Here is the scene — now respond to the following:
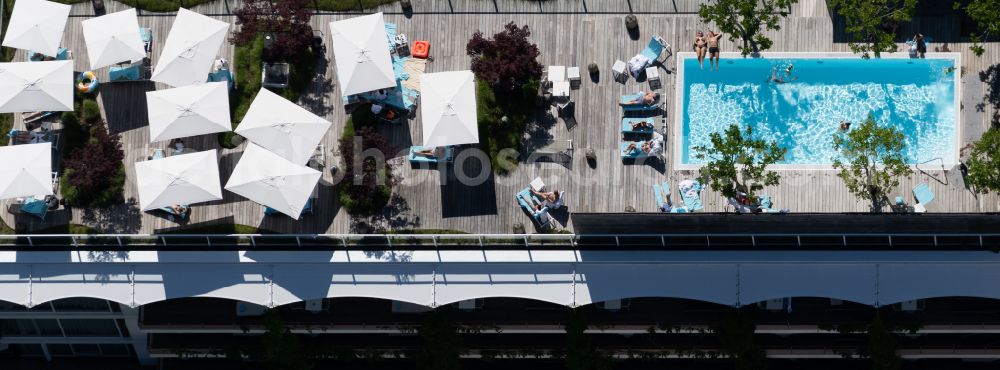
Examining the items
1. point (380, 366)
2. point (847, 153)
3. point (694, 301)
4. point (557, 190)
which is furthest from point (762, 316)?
point (380, 366)

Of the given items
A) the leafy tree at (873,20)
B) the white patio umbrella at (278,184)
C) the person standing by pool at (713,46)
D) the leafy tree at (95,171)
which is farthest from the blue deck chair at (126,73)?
the leafy tree at (873,20)

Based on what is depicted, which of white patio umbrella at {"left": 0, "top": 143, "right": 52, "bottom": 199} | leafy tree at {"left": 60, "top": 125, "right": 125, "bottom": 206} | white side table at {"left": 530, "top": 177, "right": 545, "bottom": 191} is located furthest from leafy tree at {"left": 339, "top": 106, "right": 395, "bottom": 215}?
white patio umbrella at {"left": 0, "top": 143, "right": 52, "bottom": 199}

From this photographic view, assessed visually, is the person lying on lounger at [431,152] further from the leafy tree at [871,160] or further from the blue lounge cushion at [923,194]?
the blue lounge cushion at [923,194]

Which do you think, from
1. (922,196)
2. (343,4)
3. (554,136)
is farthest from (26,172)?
(922,196)

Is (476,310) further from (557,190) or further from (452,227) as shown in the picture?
(557,190)

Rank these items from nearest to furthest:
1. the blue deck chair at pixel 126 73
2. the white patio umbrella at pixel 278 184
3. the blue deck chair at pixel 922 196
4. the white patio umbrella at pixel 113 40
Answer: the white patio umbrella at pixel 278 184
the white patio umbrella at pixel 113 40
the blue deck chair at pixel 922 196
the blue deck chair at pixel 126 73

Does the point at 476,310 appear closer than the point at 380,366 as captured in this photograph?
Yes
